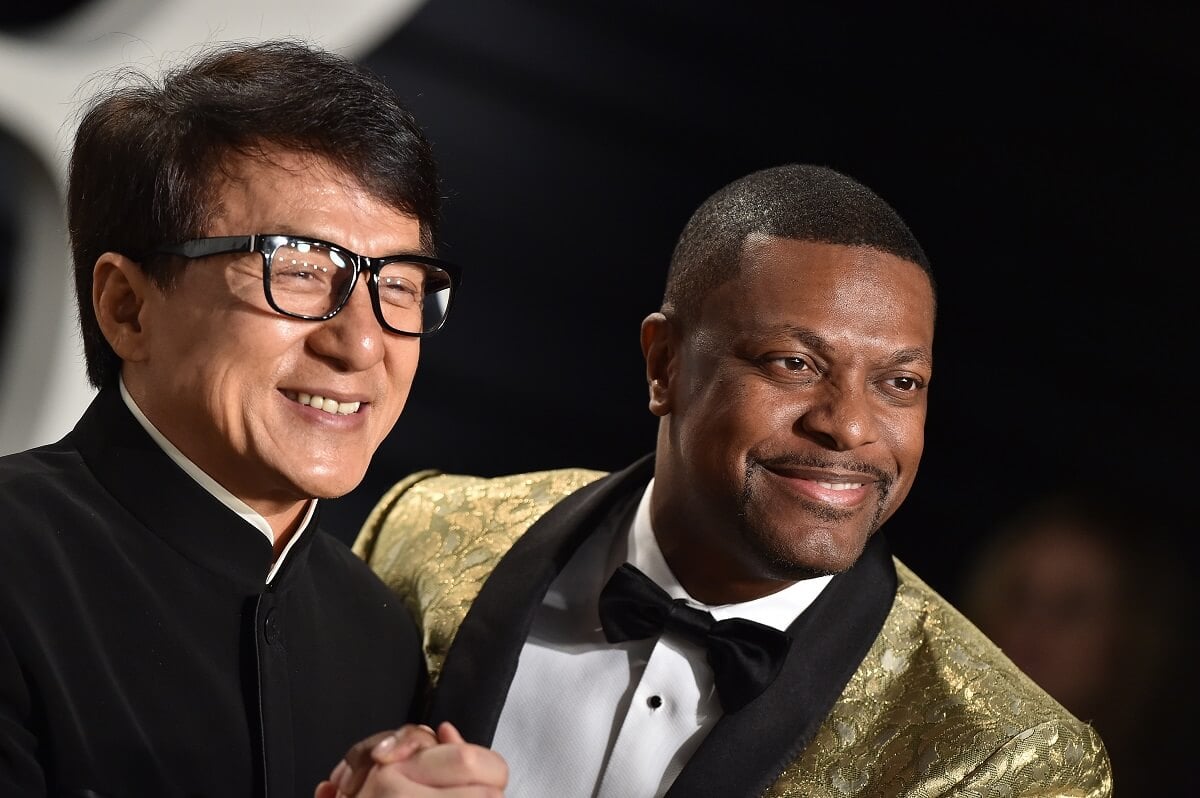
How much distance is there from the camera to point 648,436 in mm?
4336

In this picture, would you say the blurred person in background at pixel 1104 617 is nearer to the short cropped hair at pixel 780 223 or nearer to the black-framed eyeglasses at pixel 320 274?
the short cropped hair at pixel 780 223

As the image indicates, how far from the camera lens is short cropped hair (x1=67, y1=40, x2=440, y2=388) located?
2.02 metres

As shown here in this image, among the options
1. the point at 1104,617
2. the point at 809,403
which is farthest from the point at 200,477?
the point at 1104,617

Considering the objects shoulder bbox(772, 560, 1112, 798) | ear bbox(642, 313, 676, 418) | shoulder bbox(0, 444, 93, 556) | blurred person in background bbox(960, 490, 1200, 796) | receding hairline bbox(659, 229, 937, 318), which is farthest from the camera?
blurred person in background bbox(960, 490, 1200, 796)

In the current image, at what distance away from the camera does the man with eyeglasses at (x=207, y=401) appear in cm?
196

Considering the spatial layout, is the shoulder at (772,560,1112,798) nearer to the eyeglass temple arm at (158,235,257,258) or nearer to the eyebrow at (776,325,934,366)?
the eyebrow at (776,325,934,366)

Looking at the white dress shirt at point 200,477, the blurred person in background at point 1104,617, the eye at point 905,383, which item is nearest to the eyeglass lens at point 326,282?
the white dress shirt at point 200,477

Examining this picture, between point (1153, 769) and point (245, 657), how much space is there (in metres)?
2.28

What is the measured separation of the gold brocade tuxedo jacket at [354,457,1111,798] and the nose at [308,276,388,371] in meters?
0.76

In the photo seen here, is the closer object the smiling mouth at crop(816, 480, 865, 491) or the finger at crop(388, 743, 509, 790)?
the finger at crop(388, 743, 509, 790)

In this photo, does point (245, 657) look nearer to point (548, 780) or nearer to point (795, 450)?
point (548, 780)

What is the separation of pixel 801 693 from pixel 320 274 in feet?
3.56

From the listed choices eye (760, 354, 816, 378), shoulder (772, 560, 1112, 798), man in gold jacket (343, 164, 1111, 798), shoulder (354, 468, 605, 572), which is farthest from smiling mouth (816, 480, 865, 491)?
shoulder (354, 468, 605, 572)

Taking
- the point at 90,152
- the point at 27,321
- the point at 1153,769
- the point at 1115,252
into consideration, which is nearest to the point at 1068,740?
the point at 1153,769
